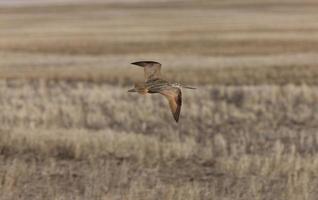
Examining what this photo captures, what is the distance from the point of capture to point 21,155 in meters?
12.0

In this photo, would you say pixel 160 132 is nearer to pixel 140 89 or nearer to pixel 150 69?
pixel 150 69

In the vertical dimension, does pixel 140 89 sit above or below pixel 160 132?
above

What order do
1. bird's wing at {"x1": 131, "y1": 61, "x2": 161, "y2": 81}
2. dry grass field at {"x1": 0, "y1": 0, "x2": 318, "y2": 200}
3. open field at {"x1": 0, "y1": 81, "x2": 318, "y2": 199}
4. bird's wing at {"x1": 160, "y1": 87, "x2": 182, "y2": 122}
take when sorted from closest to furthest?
bird's wing at {"x1": 160, "y1": 87, "x2": 182, "y2": 122}
bird's wing at {"x1": 131, "y1": 61, "x2": 161, "y2": 81}
open field at {"x1": 0, "y1": 81, "x2": 318, "y2": 199}
dry grass field at {"x1": 0, "y1": 0, "x2": 318, "y2": 200}

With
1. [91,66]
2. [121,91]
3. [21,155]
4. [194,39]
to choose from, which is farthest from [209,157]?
[194,39]

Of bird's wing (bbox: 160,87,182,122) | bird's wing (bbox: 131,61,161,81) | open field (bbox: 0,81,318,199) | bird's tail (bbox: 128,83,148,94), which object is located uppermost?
bird's wing (bbox: 131,61,161,81)

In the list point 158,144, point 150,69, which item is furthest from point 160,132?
point 150,69

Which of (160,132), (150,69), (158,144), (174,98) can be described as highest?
(150,69)

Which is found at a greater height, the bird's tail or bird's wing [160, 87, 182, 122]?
the bird's tail

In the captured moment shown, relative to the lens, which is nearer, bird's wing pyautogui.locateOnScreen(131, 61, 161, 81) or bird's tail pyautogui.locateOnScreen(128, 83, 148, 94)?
bird's tail pyautogui.locateOnScreen(128, 83, 148, 94)

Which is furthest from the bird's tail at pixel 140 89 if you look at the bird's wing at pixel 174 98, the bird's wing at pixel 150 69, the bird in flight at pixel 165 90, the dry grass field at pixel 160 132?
the dry grass field at pixel 160 132

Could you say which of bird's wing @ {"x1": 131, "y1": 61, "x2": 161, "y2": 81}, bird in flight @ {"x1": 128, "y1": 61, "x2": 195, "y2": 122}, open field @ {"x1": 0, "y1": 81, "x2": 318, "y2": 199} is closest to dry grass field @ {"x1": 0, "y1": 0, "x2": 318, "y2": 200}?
open field @ {"x1": 0, "y1": 81, "x2": 318, "y2": 199}

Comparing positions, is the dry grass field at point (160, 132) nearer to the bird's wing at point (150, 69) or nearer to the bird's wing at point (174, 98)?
the bird's wing at point (150, 69)

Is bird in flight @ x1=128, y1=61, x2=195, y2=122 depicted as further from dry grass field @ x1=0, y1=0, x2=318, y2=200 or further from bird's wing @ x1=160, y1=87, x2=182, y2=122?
dry grass field @ x1=0, y1=0, x2=318, y2=200

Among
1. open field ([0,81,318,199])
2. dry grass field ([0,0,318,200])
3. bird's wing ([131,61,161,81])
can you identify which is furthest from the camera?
dry grass field ([0,0,318,200])
